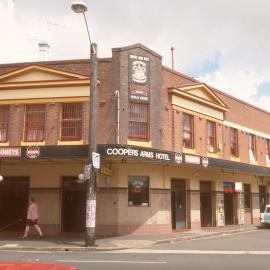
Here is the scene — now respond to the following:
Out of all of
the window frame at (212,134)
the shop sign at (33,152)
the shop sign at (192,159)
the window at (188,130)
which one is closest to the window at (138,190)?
the shop sign at (192,159)

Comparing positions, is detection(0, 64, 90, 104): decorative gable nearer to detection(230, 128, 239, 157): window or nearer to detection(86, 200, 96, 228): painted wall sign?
detection(86, 200, 96, 228): painted wall sign

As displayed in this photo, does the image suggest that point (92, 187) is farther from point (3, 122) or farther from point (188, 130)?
point (188, 130)

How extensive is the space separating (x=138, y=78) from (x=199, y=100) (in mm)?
5098

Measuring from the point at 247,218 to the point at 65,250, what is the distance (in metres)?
17.2

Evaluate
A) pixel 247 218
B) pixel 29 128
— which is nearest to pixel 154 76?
pixel 29 128

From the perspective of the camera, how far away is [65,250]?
53.4ft

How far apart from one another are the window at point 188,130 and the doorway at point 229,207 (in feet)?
18.2

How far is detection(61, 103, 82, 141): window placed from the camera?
2164 centimetres

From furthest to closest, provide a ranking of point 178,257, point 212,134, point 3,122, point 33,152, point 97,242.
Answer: point 212,134 → point 3,122 → point 33,152 → point 97,242 → point 178,257

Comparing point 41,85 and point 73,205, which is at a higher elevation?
point 41,85

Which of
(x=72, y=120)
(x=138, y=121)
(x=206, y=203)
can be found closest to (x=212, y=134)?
(x=206, y=203)

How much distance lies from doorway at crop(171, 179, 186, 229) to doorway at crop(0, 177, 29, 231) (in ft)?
24.5

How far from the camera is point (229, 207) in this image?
95.2ft

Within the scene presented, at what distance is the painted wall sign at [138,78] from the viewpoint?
21.7 metres
